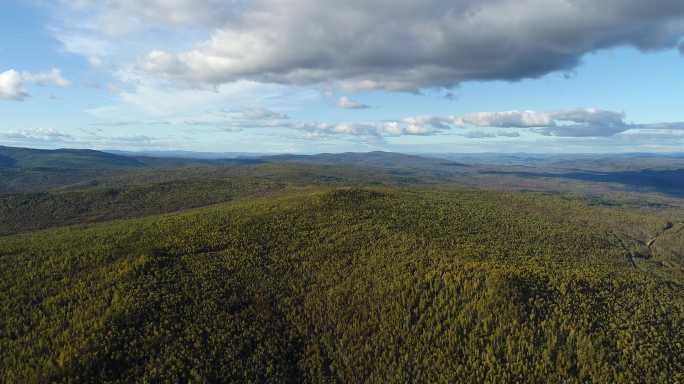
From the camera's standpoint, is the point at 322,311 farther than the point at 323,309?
No

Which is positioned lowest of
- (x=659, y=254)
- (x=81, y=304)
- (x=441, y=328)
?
(x=659, y=254)

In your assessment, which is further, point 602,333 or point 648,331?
point 648,331

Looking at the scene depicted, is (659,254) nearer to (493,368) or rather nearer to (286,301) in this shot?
(493,368)

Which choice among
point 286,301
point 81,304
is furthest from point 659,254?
point 81,304

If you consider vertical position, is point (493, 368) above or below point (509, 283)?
below
